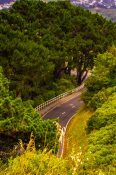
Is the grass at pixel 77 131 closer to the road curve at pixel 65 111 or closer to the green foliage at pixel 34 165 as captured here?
the road curve at pixel 65 111

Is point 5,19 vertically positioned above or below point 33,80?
above

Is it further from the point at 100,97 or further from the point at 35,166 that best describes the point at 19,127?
the point at 100,97

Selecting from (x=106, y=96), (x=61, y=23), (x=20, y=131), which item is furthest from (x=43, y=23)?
(x=20, y=131)

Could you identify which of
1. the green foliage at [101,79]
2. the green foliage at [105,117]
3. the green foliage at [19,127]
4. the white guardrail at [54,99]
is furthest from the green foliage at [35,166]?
the white guardrail at [54,99]

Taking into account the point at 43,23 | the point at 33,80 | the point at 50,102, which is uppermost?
the point at 43,23

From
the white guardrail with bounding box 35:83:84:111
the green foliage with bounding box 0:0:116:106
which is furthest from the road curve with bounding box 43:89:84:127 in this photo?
the green foliage with bounding box 0:0:116:106

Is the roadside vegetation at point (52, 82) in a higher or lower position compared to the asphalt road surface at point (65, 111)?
higher

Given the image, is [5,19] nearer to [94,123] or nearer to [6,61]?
[6,61]
